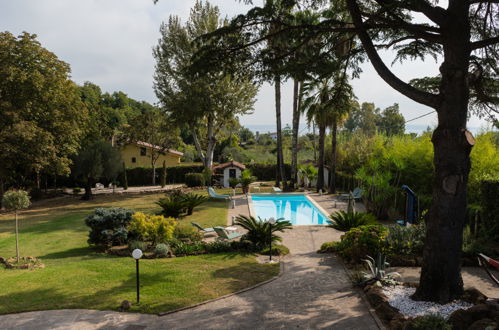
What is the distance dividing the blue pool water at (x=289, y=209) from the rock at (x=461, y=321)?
10.7m

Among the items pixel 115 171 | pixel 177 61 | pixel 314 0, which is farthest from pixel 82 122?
pixel 314 0

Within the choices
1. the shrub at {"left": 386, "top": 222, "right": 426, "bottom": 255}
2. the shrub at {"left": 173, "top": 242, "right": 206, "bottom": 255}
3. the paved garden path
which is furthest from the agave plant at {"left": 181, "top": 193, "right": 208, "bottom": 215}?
the paved garden path

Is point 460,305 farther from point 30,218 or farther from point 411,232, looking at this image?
point 30,218

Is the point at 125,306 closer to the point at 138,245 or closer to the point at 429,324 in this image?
the point at 138,245

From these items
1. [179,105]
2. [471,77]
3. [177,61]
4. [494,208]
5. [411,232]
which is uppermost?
[177,61]

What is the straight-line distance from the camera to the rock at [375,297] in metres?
5.88

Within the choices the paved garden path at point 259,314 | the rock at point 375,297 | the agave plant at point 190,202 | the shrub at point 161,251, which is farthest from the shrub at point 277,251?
the agave plant at point 190,202

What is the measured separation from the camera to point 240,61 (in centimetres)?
759

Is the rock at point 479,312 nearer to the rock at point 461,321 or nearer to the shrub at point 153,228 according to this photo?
the rock at point 461,321

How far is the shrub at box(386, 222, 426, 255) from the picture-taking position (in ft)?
28.5

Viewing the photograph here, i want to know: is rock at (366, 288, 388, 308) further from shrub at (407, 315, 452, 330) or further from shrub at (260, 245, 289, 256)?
shrub at (260, 245, 289, 256)

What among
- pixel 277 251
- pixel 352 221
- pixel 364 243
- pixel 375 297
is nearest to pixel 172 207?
pixel 277 251

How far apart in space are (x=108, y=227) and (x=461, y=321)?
961 cm

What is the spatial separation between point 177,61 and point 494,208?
23885 mm
